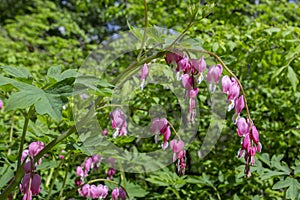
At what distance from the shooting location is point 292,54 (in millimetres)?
2502

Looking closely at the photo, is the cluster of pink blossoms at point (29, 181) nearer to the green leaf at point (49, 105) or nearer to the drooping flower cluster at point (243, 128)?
the green leaf at point (49, 105)

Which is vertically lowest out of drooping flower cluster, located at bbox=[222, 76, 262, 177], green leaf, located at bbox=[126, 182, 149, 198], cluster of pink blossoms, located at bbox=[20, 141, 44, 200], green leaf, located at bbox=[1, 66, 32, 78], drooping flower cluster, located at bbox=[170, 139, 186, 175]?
green leaf, located at bbox=[126, 182, 149, 198]

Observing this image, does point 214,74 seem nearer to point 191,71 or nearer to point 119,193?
point 191,71

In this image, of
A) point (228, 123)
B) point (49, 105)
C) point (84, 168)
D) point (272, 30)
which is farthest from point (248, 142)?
point (228, 123)

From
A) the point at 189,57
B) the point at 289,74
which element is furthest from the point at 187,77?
the point at 289,74

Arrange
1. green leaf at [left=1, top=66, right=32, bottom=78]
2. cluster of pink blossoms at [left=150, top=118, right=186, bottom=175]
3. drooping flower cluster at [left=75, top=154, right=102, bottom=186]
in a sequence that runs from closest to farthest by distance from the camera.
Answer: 1. green leaf at [left=1, top=66, right=32, bottom=78]
2. cluster of pink blossoms at [left=150, top=118, right=186, bottom=175]
3. drooping flower cluster at [left=75, top=154, right=102, bottom=186]

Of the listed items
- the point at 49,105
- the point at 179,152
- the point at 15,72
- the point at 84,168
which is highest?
the point at 15,72

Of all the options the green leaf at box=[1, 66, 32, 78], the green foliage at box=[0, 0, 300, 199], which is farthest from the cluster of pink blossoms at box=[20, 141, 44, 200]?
the green leaf at box=[1, 66, 32, 78]

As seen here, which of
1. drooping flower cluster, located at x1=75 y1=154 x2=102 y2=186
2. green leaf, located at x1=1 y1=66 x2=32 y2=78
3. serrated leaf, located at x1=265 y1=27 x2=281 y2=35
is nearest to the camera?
green leaf, located at x1=1 y1=66 x2=32 y2=78

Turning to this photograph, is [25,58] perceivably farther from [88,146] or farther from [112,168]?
[88,146]

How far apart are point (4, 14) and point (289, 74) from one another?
1446 cm

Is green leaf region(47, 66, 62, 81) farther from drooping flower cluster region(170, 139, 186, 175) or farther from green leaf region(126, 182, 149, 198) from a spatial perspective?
green leaf region(126, 182, 149, 198)

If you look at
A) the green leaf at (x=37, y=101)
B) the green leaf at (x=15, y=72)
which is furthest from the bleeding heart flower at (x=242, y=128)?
the green leaf at (x=15, y=72)

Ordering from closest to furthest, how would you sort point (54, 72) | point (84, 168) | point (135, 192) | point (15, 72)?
point (15, 72)
point (54, 72)
point (135, 192)
point (84, 168)
